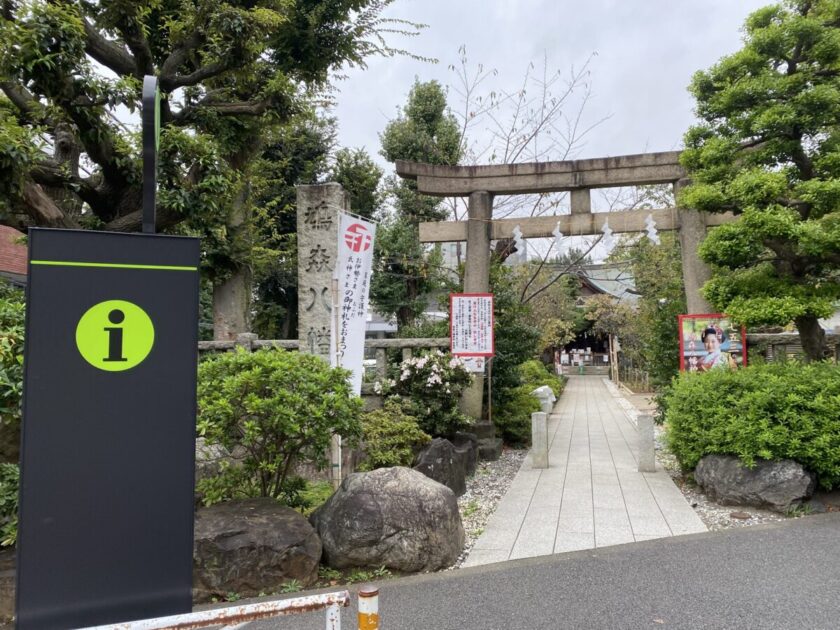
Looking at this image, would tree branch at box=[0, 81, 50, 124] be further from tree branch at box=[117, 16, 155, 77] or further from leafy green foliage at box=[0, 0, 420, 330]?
tree branch at box=[117, 16, 155, 77]

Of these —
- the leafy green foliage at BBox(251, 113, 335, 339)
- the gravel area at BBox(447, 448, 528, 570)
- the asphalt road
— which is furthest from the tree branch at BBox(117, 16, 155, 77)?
the leafy green foliage at BBox(251, 113, 335, 339)

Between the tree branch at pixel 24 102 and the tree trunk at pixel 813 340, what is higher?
the tree branch at pixel 24 102

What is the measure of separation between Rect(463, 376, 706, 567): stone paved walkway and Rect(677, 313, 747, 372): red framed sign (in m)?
1.67

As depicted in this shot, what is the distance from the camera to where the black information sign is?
2307 millimetres

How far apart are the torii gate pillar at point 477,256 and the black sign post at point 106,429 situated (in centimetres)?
729

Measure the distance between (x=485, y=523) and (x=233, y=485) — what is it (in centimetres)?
251

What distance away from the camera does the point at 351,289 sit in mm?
6250

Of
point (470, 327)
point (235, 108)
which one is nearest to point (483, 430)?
point (470, 327)

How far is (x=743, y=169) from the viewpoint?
6.72 m

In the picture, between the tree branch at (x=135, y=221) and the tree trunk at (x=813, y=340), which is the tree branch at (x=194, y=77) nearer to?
the tree branch at (x=135, y=221)

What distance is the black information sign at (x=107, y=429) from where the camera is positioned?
7.57 feet

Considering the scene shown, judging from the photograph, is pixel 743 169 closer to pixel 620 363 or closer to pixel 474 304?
pixel 474 304

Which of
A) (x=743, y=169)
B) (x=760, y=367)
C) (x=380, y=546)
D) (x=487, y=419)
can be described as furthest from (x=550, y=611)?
(x=487, y=419)

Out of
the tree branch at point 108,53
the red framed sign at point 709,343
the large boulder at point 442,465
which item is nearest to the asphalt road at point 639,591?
the large boulder at point 442,465
